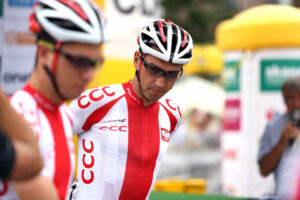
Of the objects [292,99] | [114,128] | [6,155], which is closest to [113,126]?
[114,128]

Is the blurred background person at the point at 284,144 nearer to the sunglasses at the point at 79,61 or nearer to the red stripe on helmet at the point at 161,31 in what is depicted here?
the red stripe on helmet at the point at 161,31

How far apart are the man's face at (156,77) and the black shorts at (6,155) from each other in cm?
205

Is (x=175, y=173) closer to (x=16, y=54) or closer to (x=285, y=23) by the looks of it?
(x=285, y=23)

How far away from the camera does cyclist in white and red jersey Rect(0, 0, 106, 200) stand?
2.70 m

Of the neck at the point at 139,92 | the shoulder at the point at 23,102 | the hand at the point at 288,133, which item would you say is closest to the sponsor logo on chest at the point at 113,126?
the neck at the point at 139,92

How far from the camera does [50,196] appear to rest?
104 inches

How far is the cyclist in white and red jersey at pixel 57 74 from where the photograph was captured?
270 centimetres

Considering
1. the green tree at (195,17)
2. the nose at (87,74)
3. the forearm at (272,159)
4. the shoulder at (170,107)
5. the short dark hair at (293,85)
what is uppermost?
the green tree at (195,17)

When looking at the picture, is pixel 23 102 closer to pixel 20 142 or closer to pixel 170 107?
pixel 20 142

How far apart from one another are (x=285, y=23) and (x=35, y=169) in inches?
281

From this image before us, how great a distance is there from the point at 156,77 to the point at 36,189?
1.80 metres

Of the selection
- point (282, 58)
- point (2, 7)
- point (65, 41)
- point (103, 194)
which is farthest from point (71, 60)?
point (282, 58)

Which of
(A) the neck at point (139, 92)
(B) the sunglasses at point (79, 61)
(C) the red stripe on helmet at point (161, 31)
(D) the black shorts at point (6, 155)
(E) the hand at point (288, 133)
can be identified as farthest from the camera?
(E) the hand at point (288, 133)

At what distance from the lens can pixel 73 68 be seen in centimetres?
270
